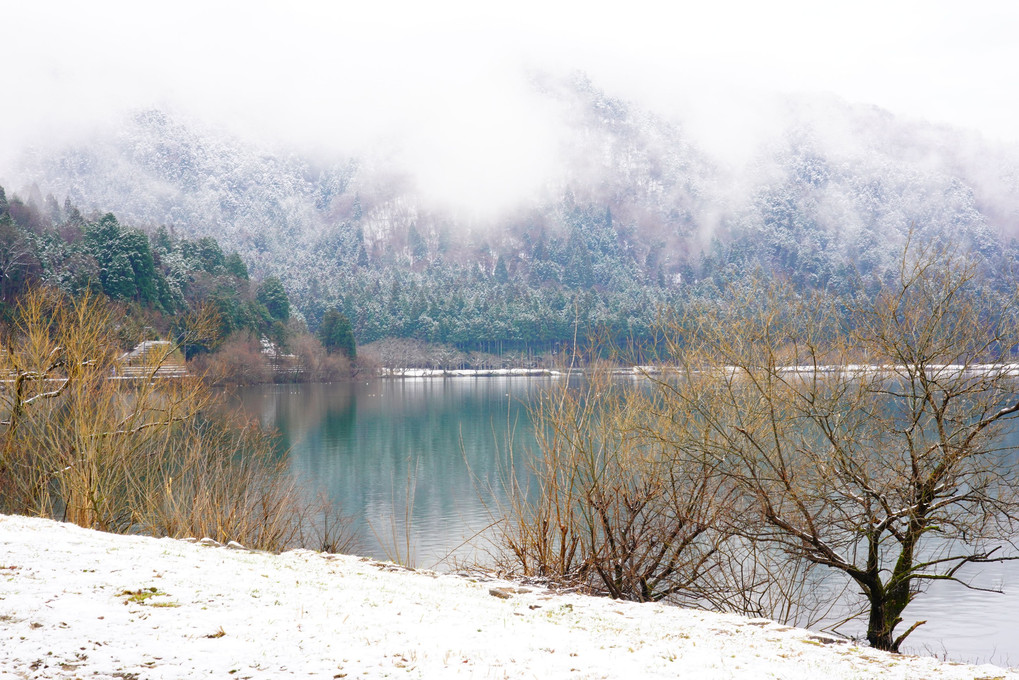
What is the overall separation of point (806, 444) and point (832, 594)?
21.9 feet

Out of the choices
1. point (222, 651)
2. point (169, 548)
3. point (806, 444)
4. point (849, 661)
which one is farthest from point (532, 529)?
point (222, 651)

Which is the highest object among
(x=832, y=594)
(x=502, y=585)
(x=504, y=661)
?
(x=504, y=661)

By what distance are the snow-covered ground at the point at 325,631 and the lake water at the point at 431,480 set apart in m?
5.53

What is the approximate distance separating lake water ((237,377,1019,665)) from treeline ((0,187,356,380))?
1277 cm

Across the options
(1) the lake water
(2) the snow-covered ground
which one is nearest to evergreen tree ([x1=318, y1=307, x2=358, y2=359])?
(1) the lake water

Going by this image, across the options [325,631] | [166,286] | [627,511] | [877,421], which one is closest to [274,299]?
[166,286]

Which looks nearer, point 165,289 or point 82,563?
point 82,563

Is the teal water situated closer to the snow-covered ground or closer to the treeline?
the snow-covered ground

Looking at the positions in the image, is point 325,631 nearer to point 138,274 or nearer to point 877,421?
point 877,421

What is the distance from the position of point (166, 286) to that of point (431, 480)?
64200 mm

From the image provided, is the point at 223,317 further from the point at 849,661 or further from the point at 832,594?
the point at 849,661

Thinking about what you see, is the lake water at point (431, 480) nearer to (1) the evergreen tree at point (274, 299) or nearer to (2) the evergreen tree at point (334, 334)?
(2) the evergreen tree at point (334, 334)

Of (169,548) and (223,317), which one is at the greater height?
(223,317)

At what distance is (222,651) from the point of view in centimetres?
684
